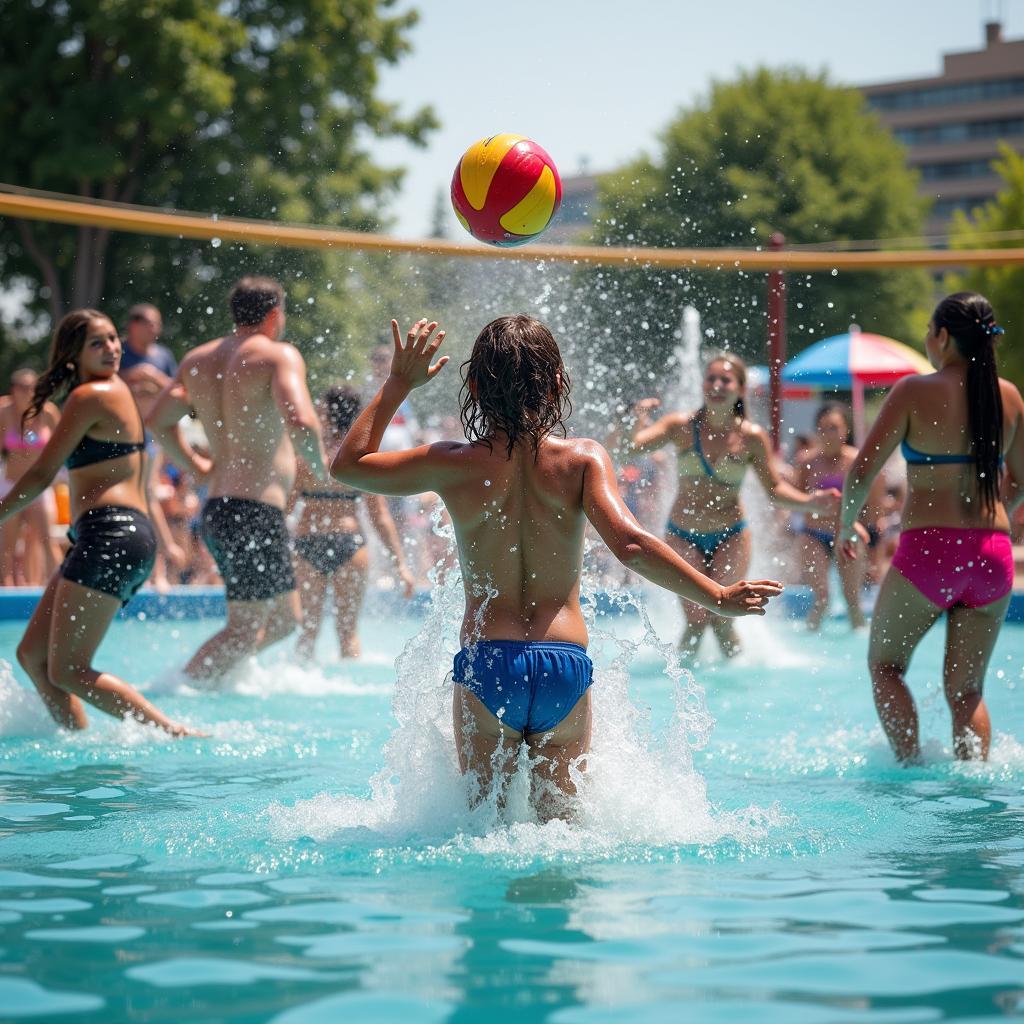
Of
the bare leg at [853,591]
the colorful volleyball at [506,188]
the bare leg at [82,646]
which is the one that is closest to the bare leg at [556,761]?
the colorful volleyball at [506,188]

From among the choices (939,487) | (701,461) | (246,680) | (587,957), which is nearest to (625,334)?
(701,461)

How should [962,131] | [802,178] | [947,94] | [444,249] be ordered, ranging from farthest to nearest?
[947,94], [962,131], [802,178], [444,249]

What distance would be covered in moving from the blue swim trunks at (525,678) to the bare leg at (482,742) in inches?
1.1

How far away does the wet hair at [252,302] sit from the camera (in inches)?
264

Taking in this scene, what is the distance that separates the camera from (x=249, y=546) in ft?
21.6

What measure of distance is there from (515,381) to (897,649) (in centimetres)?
213

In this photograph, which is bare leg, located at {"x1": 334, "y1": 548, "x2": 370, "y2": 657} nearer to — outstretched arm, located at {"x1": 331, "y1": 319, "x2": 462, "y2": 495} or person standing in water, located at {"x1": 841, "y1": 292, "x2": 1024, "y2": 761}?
person standing in water, located at {"x1": 841, "y1": 292, "x2": 1024, "y2": 761}

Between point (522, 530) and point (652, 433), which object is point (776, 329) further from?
point (522, 530)

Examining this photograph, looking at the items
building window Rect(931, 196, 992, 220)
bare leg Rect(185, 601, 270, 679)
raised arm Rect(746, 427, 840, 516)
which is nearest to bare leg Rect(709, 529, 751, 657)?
raised arm Rect(746, 427, 840, 516)

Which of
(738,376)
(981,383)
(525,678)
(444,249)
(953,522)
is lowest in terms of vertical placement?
(525,678)

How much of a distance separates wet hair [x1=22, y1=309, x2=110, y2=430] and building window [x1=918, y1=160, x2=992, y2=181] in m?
78.1

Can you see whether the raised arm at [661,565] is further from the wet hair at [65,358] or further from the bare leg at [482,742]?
the wet hair at [65,358]

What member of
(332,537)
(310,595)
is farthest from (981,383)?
(310,595)

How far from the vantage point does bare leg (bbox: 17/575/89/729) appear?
A: 18.3ft
